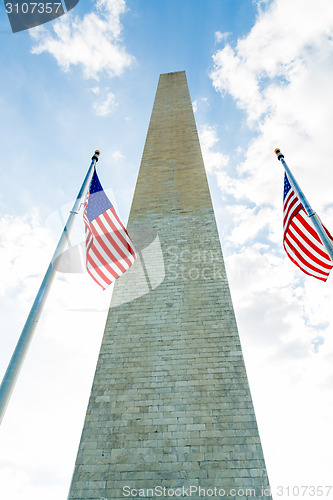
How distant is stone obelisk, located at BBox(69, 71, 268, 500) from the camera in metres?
5.96

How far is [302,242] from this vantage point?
23.4 feet

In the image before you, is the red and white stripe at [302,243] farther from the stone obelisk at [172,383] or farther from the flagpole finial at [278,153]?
the stone obelisk at [172,383]

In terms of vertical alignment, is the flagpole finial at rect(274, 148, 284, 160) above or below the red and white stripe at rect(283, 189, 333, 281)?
above

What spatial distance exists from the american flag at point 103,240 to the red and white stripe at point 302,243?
13.5 ft

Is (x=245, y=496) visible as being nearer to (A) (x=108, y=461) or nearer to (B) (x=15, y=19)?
(A) (x=108, y=461)

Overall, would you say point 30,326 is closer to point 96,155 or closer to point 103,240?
point 103,240

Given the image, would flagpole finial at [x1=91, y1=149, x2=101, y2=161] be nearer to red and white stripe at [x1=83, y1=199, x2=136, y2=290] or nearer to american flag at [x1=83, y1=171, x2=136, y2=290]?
american flag at [x1=83, y1=171, x2=136, y2=290]

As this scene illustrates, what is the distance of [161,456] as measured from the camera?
6191 mm

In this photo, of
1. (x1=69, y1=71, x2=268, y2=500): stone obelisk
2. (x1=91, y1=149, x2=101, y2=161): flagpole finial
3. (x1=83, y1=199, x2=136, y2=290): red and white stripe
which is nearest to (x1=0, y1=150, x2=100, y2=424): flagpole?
(x1=83, y1=199, x2=136, y2=290): red and white stripe

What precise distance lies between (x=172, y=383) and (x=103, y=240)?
3.90m

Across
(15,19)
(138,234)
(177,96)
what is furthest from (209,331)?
(177,96)

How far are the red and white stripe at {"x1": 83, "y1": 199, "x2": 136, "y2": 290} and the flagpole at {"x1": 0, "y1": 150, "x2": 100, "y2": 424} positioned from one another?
975 mm

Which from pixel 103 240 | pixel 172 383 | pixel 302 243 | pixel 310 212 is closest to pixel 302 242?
pixel 302 243

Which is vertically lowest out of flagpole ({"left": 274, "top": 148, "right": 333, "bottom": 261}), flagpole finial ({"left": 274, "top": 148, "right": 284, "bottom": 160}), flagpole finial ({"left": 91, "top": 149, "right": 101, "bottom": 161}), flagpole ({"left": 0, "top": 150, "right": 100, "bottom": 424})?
flagpole ({"left": 0, "top": 150, "right": 100, "bottom": 424})
